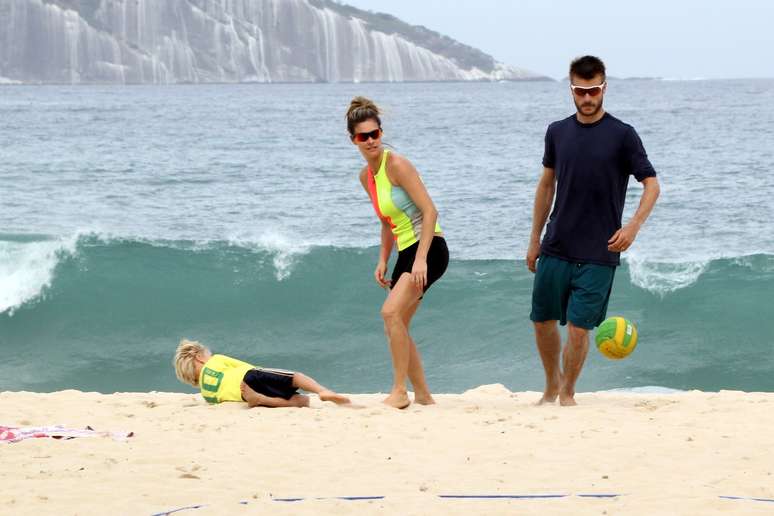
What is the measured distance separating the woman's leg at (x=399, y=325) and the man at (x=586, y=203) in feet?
2.26

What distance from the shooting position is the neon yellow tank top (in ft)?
19.7

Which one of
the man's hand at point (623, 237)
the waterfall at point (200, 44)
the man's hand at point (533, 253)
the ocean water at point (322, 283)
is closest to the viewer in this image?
the man's hand at point (623, 237)

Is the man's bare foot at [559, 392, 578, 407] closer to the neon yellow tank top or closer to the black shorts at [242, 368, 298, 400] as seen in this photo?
the neon yellow tank top

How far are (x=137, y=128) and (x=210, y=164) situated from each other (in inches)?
657

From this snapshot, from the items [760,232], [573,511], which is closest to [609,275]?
[573,511]

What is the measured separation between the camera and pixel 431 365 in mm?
11148

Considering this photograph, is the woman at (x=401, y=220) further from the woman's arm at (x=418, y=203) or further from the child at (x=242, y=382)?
the child at (x=242, y=382)

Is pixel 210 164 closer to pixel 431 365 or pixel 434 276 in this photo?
pixel 431 365

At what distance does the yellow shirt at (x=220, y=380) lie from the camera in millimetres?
6516

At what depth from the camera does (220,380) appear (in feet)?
21.5

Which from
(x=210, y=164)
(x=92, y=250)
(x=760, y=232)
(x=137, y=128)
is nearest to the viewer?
(x=92, y=250)

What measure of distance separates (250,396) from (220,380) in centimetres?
28

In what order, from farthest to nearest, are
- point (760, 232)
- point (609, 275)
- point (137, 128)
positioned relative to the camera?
1. point (137, 128)
2. point (760, 232)
3. point (609, 275)

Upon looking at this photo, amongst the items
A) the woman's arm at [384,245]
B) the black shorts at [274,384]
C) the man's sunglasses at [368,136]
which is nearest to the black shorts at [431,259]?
the woman's arm at [384,245]
